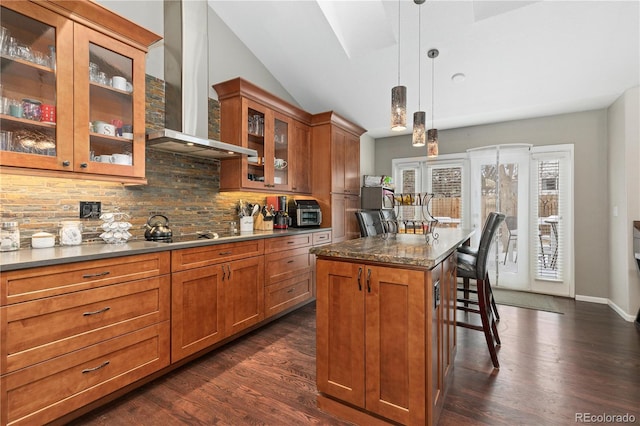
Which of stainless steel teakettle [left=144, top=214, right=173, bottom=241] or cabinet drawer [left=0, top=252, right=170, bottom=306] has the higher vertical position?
stainless steel teakettle [left=144, top=214, right=173, bottom=241]

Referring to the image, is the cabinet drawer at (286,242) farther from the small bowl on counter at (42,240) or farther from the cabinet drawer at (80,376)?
the small bowl on counter at (42,240)

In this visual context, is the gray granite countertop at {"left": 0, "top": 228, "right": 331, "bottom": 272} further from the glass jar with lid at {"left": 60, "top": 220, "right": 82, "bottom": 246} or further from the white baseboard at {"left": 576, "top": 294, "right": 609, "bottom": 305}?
the white baseboard at {"left": 576, "top": 294, "right": 609, "bottom": 305}

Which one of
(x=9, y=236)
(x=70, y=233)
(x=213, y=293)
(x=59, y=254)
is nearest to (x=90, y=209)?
(x=70, y=233)

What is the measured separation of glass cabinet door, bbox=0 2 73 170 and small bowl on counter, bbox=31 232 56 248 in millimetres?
485

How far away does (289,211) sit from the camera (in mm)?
4152

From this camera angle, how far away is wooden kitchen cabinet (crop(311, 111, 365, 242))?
162 inches

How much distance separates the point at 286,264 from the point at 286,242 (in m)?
0.24

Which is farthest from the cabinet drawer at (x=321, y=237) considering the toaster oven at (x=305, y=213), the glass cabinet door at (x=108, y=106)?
the glass cabinet door at (x=108, y=106)

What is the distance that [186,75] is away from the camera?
268cm

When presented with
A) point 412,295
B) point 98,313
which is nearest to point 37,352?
point 98,313

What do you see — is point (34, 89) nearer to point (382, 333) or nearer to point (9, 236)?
point (9, 236)

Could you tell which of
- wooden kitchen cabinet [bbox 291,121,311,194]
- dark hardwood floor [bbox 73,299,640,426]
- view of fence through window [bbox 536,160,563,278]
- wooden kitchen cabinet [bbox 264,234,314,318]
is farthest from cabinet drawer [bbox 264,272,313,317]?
view of fence through window [bbox 536,160,563,278]

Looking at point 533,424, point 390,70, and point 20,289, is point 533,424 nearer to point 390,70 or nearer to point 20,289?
point 20,289

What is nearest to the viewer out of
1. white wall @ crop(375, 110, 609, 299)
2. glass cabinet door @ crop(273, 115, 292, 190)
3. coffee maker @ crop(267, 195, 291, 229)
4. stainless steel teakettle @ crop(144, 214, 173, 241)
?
stainless steel teakettle @ crop(144, 214, 173, 241)
